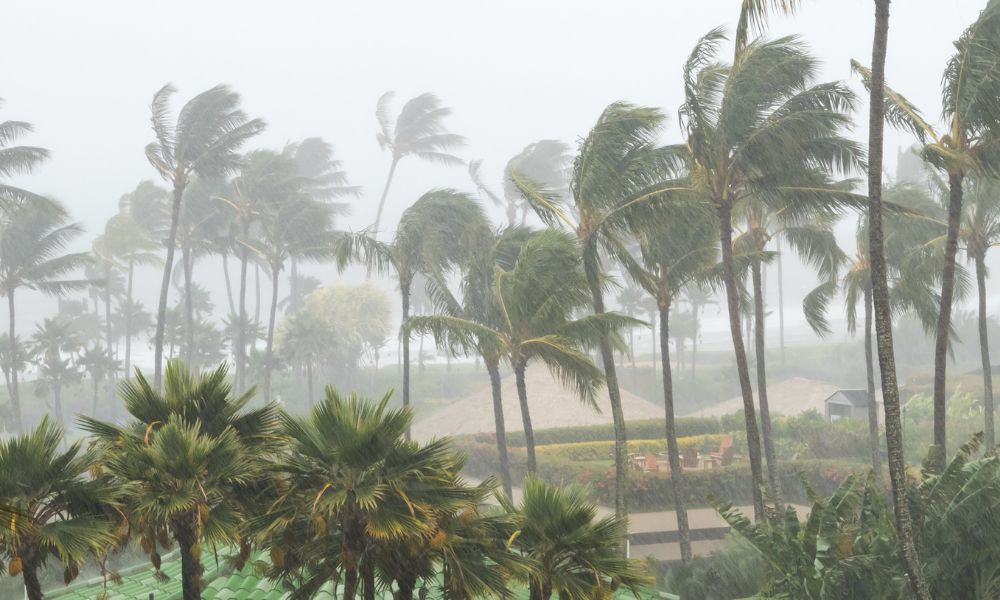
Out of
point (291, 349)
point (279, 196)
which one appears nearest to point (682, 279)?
point (279, 196)

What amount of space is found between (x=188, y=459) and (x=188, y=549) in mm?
1277

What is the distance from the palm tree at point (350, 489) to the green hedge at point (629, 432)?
1166 inches

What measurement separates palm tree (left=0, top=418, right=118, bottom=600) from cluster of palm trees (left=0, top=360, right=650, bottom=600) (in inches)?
0.6

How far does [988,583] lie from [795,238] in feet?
44.7

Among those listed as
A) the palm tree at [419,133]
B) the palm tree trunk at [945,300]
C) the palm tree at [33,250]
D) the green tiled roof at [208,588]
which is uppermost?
the palm tree at [419,133]

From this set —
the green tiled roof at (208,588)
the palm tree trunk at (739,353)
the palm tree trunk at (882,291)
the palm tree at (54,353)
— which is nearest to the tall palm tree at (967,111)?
the palm tree trunk at (882,291)

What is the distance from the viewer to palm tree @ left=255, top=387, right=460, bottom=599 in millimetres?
9250

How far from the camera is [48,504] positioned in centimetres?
922

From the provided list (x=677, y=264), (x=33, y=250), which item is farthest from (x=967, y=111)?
(x=33, y=250)

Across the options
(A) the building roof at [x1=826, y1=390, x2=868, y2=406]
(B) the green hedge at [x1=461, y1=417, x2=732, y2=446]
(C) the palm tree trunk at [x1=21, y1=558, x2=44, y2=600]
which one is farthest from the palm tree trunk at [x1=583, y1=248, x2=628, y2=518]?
(A) the building roof at [x1=826, y1=390, x2=868, y2=406]

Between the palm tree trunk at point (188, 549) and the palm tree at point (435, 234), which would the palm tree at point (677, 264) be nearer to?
the palm tree at point (435, 234)

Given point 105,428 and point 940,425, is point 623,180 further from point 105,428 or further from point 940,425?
point 105,428

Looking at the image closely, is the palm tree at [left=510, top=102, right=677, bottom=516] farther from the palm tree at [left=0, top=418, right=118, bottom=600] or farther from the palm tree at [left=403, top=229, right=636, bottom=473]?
the palm tree at [left=0, top=418, right=118, bottom=600]

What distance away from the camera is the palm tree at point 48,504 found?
28.9 feet
